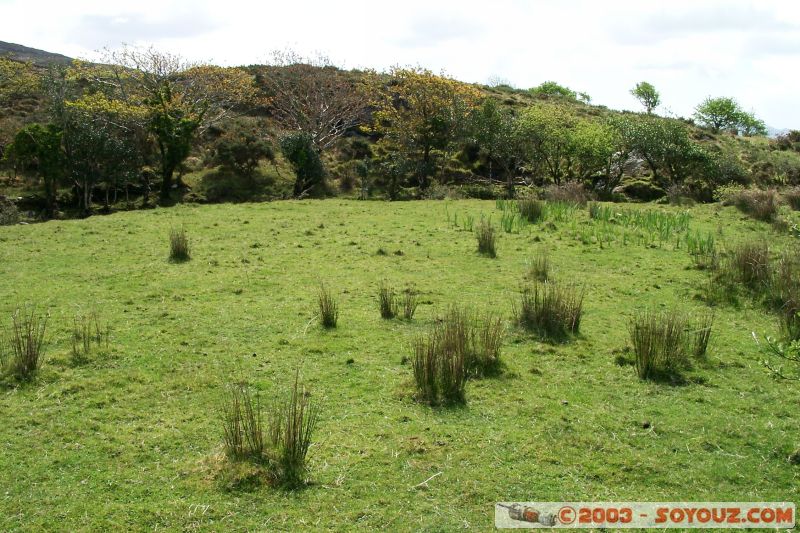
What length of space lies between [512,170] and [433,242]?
14.8 meters

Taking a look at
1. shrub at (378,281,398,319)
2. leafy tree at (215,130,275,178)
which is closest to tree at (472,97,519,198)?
leafy tree at (215,130,275,178)

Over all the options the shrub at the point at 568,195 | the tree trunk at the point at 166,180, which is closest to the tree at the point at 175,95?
the tree trunk at the point at 166,180

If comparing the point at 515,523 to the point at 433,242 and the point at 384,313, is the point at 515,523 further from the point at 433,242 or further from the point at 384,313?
the point at 433,242

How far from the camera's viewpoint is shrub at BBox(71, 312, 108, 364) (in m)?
7.15

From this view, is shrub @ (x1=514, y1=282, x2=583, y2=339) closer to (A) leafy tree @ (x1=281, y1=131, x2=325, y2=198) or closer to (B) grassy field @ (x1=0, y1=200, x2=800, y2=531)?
(B) grassy field @ (x1=0, y1=200, x2=800, y2=531)

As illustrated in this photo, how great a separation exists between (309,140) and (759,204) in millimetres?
14794

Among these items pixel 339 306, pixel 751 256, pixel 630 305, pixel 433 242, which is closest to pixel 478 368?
pixel 339 306

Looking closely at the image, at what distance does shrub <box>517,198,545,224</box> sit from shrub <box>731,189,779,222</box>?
590 cm

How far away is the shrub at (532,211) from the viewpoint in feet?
53.0

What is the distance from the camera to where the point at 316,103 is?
1158 inches

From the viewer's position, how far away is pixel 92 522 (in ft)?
14.2

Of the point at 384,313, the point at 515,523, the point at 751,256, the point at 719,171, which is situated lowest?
the point at 515,523

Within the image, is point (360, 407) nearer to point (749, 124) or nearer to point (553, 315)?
point (553, 315)

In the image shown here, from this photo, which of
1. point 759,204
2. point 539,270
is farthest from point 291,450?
point 759,204
